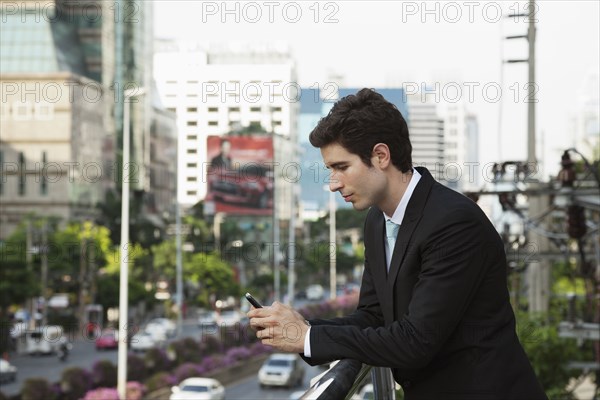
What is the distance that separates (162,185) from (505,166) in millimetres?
76694

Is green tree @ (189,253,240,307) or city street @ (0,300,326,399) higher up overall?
green tree @ (189,253,240,307)

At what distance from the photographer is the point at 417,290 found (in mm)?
2027

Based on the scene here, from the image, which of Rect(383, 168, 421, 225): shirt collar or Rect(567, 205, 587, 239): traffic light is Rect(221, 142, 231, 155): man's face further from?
Rect(383, 168, 421, 225): shirt collar

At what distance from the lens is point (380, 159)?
2.11 meters

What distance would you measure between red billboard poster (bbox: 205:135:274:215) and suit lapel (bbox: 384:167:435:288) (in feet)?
240

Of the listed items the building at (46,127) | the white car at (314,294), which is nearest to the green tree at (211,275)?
the building at (46,127)

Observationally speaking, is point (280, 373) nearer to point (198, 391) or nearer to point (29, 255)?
point (198, 391)

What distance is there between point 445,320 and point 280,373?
117ft

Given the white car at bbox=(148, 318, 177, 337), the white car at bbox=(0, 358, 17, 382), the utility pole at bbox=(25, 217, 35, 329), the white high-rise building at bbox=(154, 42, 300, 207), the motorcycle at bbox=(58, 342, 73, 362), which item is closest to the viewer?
the white car at bbox=(0, 358, 17, 382)

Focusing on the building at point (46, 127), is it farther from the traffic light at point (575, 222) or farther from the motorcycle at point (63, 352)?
the traffic light at point (575, 222)

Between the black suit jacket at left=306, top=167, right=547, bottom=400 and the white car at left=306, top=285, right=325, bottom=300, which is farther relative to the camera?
Answer: the white car at left=306, top=285, right=325, bottom=300

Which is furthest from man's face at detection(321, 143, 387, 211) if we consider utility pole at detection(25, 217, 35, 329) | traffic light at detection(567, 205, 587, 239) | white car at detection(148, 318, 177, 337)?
white car at detection(148, 318, 177, 337)

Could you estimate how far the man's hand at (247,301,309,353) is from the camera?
2061mm

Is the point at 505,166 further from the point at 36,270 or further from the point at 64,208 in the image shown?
the point at 64,208
